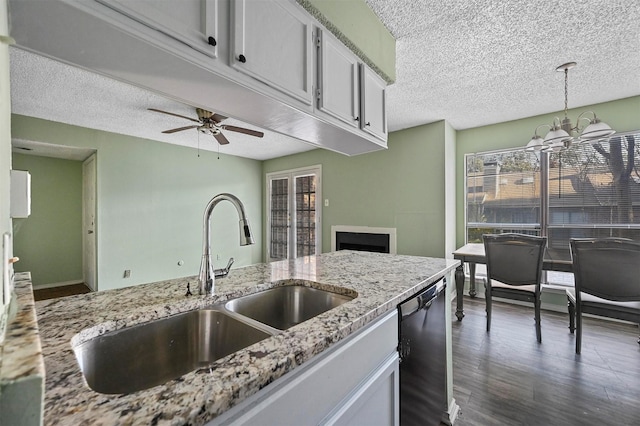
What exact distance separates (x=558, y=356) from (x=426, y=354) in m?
1.84

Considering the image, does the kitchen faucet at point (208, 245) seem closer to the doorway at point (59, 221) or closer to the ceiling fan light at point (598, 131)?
the ceiling fan light at point (598, 131)

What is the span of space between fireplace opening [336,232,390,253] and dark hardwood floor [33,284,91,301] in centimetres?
415

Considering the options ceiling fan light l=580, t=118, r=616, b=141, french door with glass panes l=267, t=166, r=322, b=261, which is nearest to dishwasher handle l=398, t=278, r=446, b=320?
ceiling fan light l=580, t=118, r=616, b=141

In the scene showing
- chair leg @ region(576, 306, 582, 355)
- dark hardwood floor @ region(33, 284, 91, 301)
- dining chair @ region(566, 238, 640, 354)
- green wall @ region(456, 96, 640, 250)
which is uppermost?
green wall @ region(456, 96, 640, 250)

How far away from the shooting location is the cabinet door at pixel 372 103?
169cm

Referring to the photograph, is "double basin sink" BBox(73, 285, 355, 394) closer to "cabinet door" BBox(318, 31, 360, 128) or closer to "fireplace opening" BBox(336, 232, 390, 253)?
"cabinet door" BBox(318, 31, 360, 128)

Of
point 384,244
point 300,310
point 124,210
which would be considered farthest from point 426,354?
point 124,210

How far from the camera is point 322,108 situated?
1.38m

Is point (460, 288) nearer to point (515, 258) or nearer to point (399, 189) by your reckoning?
point (515, 258)

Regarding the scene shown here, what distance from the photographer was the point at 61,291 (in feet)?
14.3

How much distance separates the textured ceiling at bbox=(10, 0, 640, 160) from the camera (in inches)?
67.6

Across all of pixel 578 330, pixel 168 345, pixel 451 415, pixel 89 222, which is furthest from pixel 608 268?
pixel 89 222

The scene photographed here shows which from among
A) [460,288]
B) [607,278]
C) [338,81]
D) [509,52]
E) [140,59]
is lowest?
[460,288]

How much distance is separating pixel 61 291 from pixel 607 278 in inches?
271
